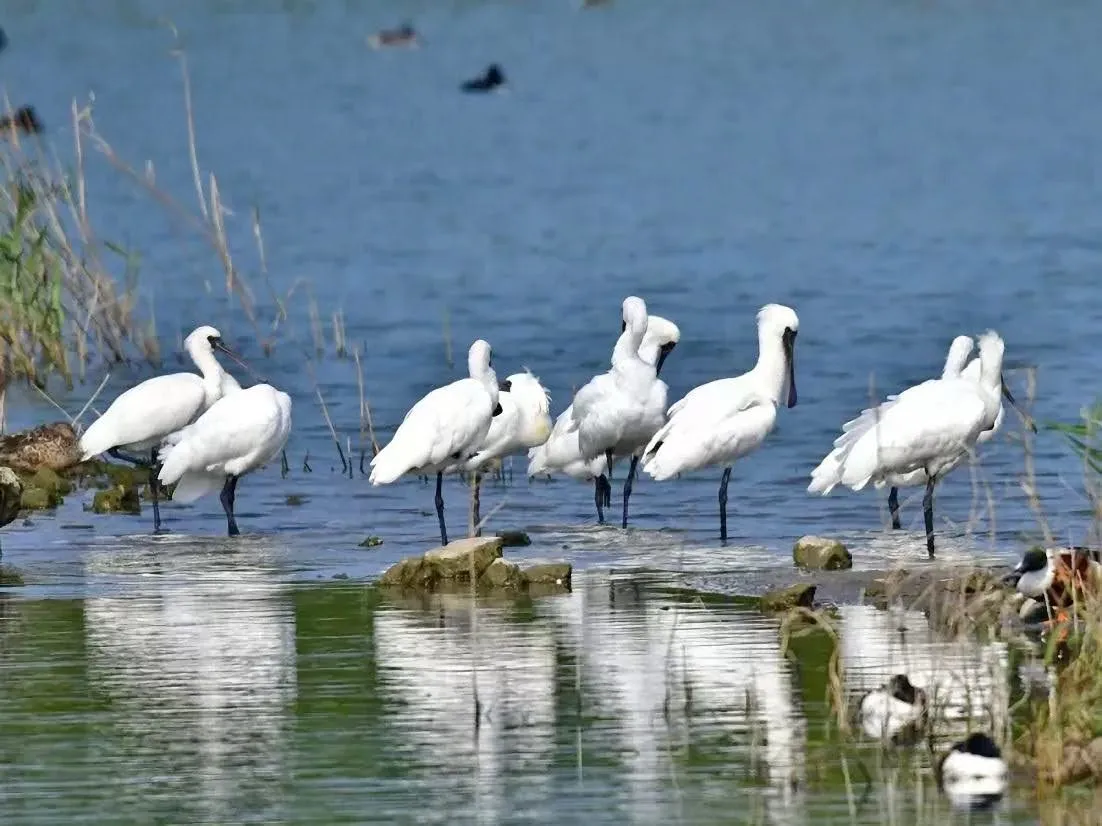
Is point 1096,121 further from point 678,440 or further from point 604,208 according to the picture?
point 678,440

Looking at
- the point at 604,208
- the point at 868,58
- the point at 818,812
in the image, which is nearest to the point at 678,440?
the point at 818,812

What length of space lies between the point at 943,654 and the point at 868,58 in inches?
1787

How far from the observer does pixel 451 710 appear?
10.3 meters

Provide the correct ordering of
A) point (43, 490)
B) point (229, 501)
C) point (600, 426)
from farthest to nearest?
1. point (600, 426)
2. point (43, 490)
3. point (229, 501)

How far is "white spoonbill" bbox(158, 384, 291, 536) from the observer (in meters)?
16.7

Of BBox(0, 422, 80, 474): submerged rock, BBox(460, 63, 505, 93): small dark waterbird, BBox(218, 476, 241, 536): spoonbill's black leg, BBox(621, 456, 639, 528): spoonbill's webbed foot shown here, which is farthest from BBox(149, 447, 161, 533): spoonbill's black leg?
BBox(460, 63, 505, 93): small dark waterbird

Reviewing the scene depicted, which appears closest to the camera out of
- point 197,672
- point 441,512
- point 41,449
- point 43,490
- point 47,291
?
point 197,672

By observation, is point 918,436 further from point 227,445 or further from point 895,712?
point 895,712

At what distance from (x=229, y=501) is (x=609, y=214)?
1859 cm

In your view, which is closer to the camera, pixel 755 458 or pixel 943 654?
pixel 943 654

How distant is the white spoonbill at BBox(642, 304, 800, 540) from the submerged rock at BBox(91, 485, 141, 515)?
2923mm

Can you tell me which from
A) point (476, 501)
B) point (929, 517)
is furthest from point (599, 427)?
point (929, 517)

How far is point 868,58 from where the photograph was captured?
55.5m

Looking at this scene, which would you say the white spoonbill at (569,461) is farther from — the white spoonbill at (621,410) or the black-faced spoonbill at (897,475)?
the black-faced spoonbill at (897,475)
